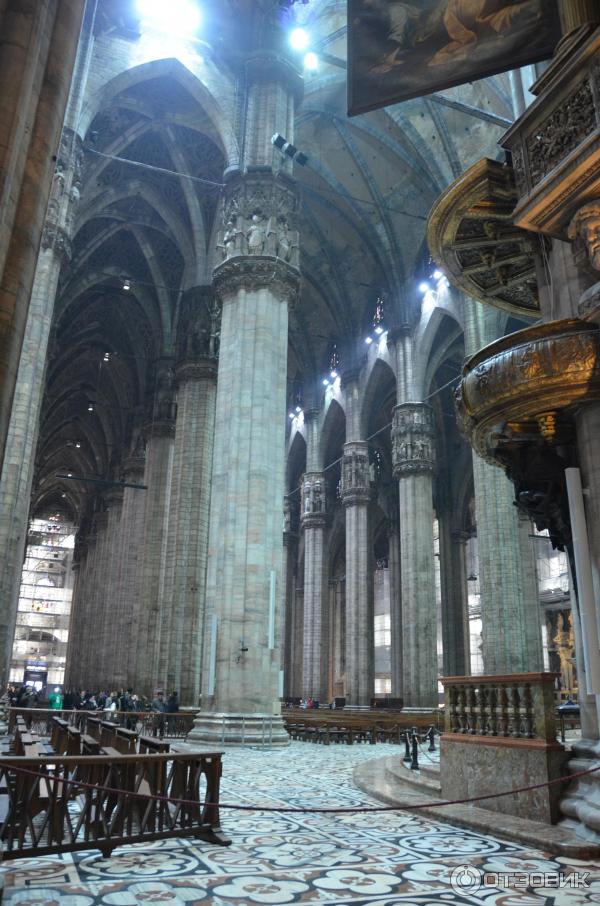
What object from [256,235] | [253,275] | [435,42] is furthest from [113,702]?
[435,42]

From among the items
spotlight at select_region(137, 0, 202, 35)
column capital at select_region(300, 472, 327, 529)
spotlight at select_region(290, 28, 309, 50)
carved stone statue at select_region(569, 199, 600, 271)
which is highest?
spotlight at select_region(137, 0, 202, 35)

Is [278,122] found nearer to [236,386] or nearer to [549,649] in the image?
[236,386]

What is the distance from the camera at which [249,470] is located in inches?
590

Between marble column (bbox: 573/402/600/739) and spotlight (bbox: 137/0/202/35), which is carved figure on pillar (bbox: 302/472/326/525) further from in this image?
marble column (bbox: 573/402/600/739)

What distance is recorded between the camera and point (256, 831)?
526cm

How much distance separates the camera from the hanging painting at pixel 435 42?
22.6 feet

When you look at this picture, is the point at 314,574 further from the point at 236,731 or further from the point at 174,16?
the point at 174,16

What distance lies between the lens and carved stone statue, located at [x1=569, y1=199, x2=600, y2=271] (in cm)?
548

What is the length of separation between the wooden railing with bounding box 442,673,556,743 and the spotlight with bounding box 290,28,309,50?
17392 mm

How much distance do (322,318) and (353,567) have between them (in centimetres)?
1069

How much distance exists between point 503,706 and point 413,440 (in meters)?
18.6

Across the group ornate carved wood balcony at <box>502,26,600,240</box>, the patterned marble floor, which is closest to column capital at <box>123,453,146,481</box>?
the patterned marble floor

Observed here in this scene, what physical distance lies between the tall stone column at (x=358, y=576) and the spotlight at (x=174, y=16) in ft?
44.9

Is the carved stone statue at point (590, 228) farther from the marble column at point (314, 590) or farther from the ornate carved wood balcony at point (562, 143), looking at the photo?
the marble column at point (314, 590)
